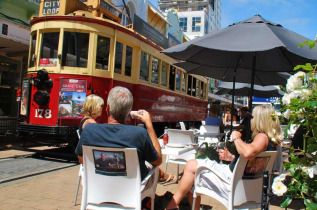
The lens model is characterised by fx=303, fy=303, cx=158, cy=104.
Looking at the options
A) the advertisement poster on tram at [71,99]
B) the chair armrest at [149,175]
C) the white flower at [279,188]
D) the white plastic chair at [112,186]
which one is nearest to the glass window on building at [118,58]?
the advertisement poster on tram at [71,99]

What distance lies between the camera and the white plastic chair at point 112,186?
235cm

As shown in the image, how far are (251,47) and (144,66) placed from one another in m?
4.95

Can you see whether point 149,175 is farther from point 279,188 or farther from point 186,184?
point 279,188

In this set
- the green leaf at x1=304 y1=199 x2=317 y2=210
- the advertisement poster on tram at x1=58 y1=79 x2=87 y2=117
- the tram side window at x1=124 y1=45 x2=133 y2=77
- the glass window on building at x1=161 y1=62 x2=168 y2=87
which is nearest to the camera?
the green leaf at x1=304 y1=199 x2=317 y2=210

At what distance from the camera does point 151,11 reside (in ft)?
62.1

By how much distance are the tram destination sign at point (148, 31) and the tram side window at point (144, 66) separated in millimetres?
616

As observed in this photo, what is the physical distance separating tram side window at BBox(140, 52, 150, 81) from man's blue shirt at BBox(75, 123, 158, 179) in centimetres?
556

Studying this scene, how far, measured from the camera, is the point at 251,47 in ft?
11.0

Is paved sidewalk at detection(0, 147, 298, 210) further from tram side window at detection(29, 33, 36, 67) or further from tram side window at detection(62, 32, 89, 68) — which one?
tram side window at detection(29, 33, 36, 67)

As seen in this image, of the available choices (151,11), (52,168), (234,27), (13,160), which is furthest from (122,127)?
(151,11)

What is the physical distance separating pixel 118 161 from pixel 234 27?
259 cm

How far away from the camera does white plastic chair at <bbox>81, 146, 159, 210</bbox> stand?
92.4 inches

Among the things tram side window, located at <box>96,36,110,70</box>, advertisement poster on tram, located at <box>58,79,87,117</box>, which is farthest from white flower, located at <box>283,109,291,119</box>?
tram side window, located at <box>96,36,110,70</box>

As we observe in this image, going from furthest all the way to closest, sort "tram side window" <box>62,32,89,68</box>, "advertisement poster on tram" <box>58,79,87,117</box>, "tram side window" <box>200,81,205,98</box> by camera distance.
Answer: "tram side window" <box>200,81,205,98</box> → "tram side window" <box>62,32,89,68</box> → "advertisement poster on tram" <box>58,79,87,117</box>
